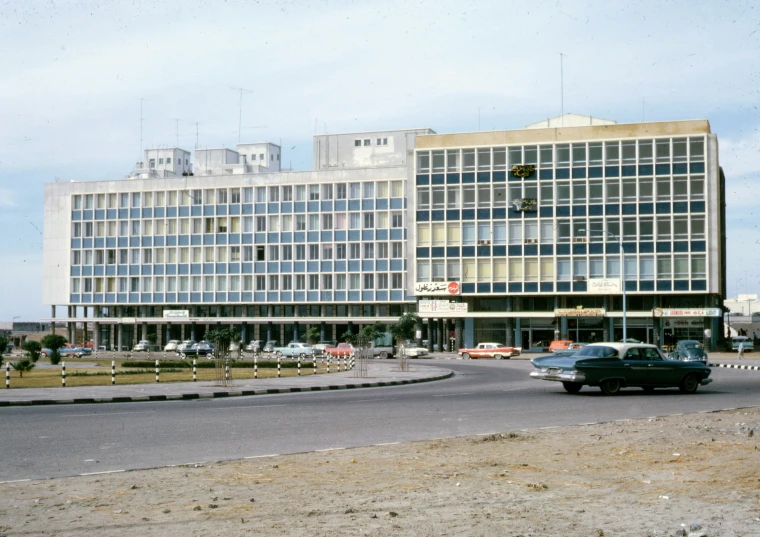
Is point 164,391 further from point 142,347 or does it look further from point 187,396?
point 142,347

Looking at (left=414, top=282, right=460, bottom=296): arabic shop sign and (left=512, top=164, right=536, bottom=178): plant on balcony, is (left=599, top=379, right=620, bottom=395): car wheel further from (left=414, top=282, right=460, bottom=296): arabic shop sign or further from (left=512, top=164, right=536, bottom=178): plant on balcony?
(left=414, top=282, right=460, bottom=296): arabic shop sign

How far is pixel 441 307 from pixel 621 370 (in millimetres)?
62167

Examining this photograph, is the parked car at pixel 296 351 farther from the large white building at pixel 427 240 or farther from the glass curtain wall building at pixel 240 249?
the glass curtain wall building at pixel 240 249

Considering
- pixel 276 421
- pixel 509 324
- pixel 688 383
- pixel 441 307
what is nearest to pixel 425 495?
pixel 276 421

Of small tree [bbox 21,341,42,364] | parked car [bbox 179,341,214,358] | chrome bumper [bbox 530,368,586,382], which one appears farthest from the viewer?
parked car [bbox 179,341,214,358]

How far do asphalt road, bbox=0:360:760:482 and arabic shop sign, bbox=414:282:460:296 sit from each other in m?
59.1

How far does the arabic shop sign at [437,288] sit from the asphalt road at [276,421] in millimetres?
59141

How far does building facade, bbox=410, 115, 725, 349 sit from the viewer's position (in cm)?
8088

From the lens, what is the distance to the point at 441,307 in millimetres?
87312

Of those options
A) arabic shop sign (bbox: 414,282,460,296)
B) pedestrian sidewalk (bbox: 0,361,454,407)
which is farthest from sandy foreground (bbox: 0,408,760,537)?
arabic shop sign (bbox: 414,282,460,296)

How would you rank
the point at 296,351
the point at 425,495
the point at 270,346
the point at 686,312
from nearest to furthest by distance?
the point at 425,495 < the point at 296,351 < the point at 686,312 < the point at 270,346

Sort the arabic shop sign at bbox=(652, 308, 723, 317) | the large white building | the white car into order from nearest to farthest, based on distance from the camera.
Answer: the arabic shop sign at bbox=(652, 308, 723, 317) < the large white building < the white car

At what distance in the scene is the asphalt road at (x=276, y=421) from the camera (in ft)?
40.9

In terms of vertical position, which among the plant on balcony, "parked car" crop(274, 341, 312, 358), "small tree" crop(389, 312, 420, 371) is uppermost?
the plant on balcony
